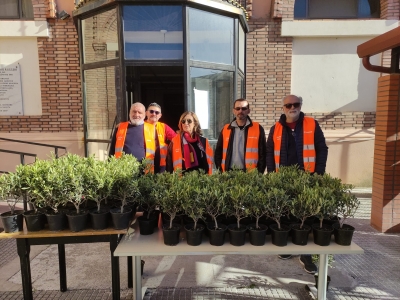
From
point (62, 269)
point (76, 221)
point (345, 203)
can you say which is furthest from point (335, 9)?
point (62, 269)

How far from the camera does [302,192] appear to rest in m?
2.34

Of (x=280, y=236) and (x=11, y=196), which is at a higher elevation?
(x=11, y=196)

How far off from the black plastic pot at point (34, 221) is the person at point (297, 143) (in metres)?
2.39

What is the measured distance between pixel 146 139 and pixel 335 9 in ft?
20.2

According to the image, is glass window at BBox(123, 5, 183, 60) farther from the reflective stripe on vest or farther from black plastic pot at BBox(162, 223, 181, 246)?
black plastic pot at BBox(162, 223, 181, 246)

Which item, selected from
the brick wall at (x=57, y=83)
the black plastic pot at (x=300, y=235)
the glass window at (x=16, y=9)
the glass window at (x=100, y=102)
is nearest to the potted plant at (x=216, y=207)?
the black plastic pot at (x=300, y=235)

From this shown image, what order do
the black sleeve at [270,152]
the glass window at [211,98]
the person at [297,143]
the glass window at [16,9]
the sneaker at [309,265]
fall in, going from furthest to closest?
the glass window at [16,9]
the glass window at [211,98]
the black sleeve at [270,152]
the person at [297,143]
the sneaker at [309,265]

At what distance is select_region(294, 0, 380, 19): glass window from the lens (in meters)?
7.27

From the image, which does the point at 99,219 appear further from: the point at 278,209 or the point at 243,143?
the point at 243,143

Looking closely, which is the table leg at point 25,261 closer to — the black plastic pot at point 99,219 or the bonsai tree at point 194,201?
the black plastic pot at point 99,219

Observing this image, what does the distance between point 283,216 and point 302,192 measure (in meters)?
0.34

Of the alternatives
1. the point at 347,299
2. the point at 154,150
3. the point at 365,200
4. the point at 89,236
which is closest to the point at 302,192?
the point at 347,299

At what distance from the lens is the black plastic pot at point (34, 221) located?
2.35 meters

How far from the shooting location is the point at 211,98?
617 cm
